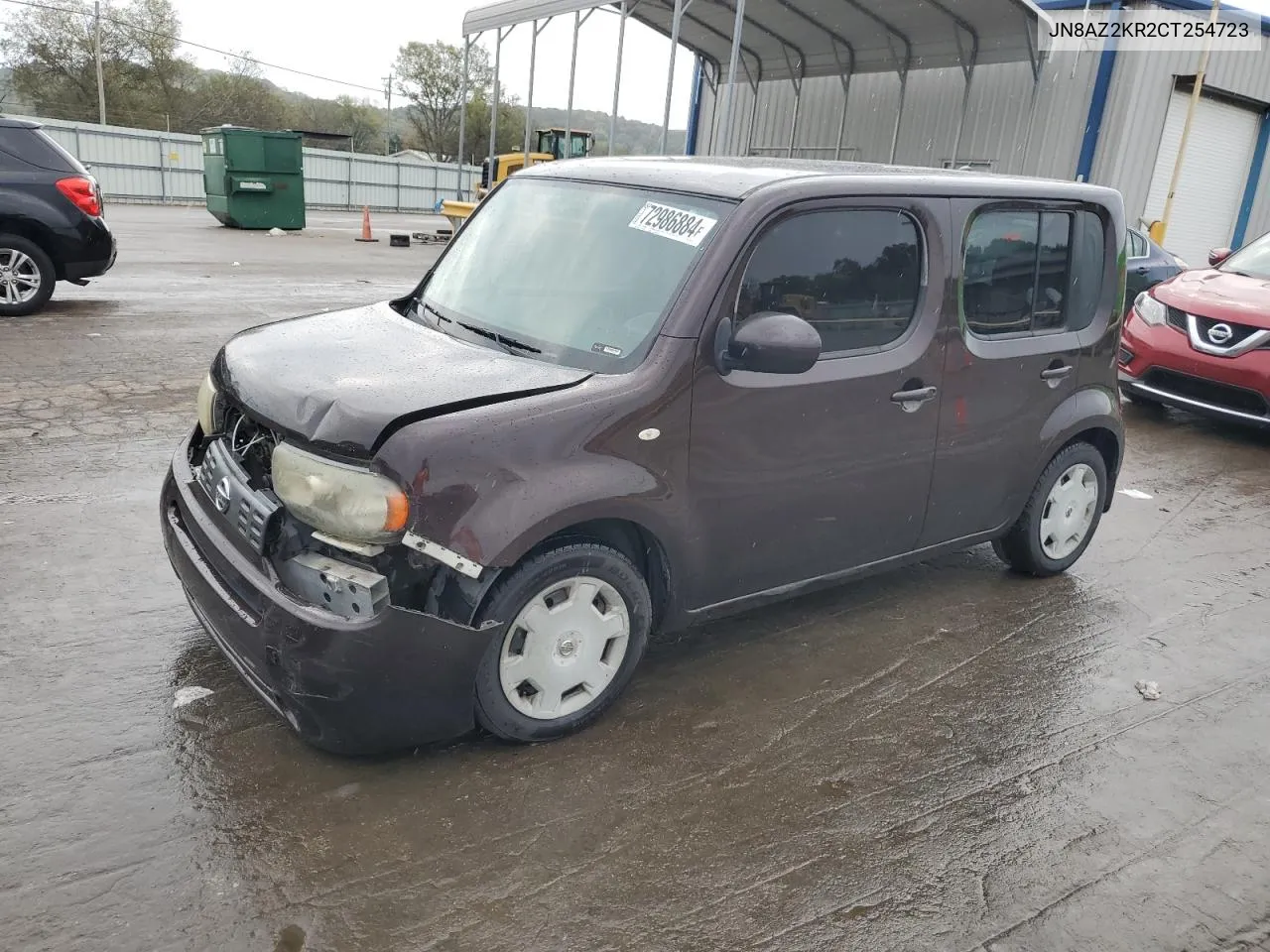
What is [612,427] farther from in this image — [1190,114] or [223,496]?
[1190,114]

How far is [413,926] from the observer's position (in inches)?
98.3

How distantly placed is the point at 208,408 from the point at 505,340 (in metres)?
1.07

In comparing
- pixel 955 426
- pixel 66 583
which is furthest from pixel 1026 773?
pixel 66 583

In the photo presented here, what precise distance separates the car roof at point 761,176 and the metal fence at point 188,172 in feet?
89.9

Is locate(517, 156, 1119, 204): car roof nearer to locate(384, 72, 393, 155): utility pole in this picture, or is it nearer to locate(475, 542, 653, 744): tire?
locate(475, 542, 653, 744): tire

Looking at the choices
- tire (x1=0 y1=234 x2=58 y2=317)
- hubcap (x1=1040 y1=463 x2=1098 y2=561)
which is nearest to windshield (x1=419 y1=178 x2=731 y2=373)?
hubcap (x1=1040 y1=463 x2=1098 y2=561)

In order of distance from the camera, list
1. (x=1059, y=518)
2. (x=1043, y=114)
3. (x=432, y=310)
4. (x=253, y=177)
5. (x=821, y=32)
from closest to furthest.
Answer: (x=432, y=310), (x=1059, y=518), (x=1043, y=114), (x=821, y=32), (x=253, y=177)

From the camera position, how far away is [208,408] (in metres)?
3.56

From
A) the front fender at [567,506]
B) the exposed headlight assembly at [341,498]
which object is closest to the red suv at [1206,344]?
the front fender at [567,506]

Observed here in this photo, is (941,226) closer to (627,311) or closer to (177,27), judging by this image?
(627,311)

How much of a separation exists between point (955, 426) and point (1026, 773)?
141 centimetres

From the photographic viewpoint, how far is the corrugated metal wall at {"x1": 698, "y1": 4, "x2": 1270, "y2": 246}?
60.2 feet

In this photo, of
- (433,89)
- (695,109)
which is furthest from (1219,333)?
(433,89)

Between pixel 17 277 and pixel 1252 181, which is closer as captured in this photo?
pixel 17 277
